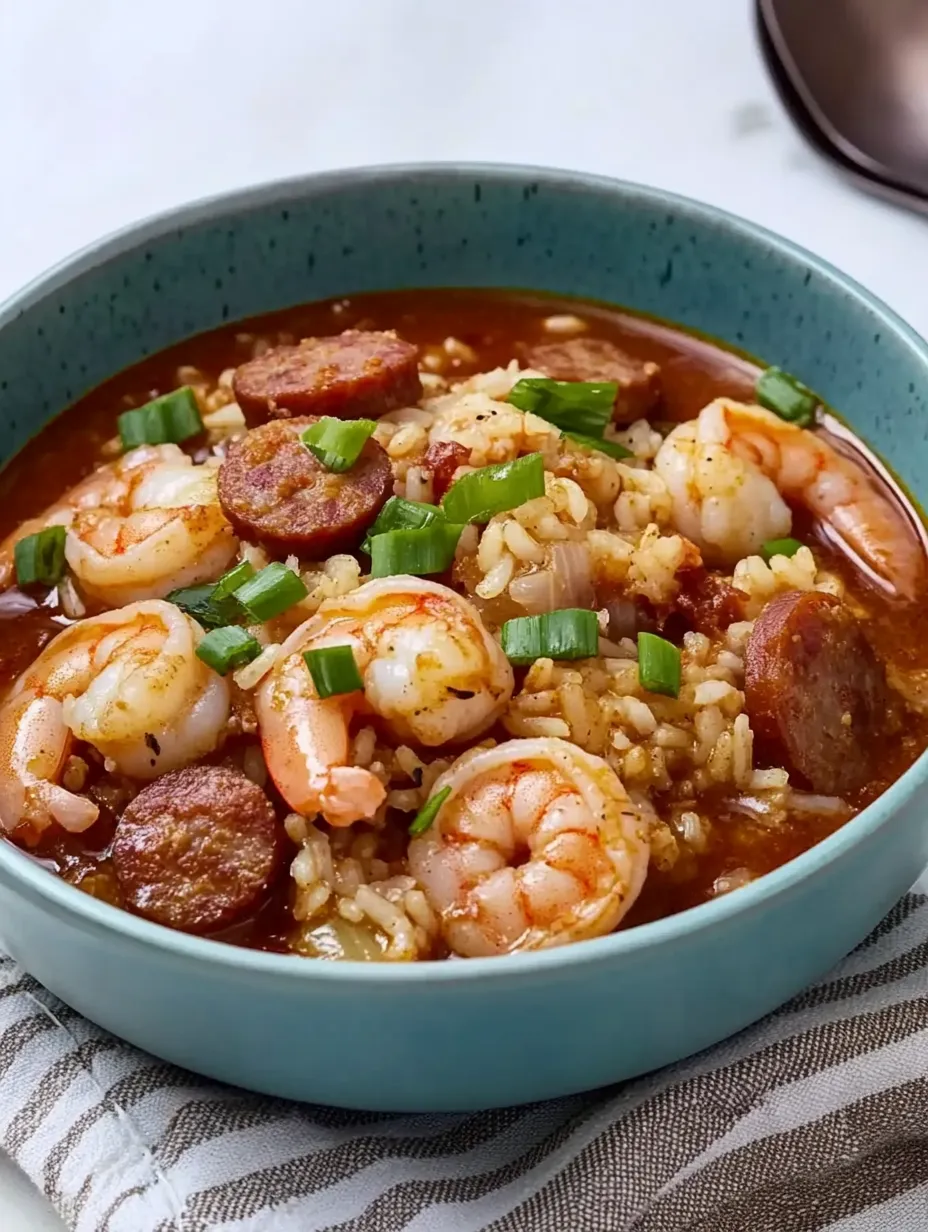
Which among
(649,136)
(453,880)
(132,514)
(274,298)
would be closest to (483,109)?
(649,136)

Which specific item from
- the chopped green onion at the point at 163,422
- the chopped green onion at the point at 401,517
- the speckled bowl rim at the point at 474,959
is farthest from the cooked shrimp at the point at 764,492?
the chopped green onion at the point at 163,422

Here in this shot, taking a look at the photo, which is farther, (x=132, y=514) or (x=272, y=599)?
(x=132, y=514)

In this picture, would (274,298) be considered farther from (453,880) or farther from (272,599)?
(453,880)

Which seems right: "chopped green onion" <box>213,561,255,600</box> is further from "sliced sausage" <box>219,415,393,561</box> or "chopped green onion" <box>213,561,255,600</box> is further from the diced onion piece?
the diced onion piece

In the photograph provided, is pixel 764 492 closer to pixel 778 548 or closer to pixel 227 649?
pixel 778 548

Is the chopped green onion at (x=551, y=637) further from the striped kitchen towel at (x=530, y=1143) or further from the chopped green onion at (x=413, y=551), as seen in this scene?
the striped kitchen towel at (x=530, y=1143)

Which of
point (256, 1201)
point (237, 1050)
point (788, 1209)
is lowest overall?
point (788, 1209)

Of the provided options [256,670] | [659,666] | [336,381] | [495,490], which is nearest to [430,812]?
[256,670]

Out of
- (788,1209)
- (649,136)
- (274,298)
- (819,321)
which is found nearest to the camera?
(788,1209)
